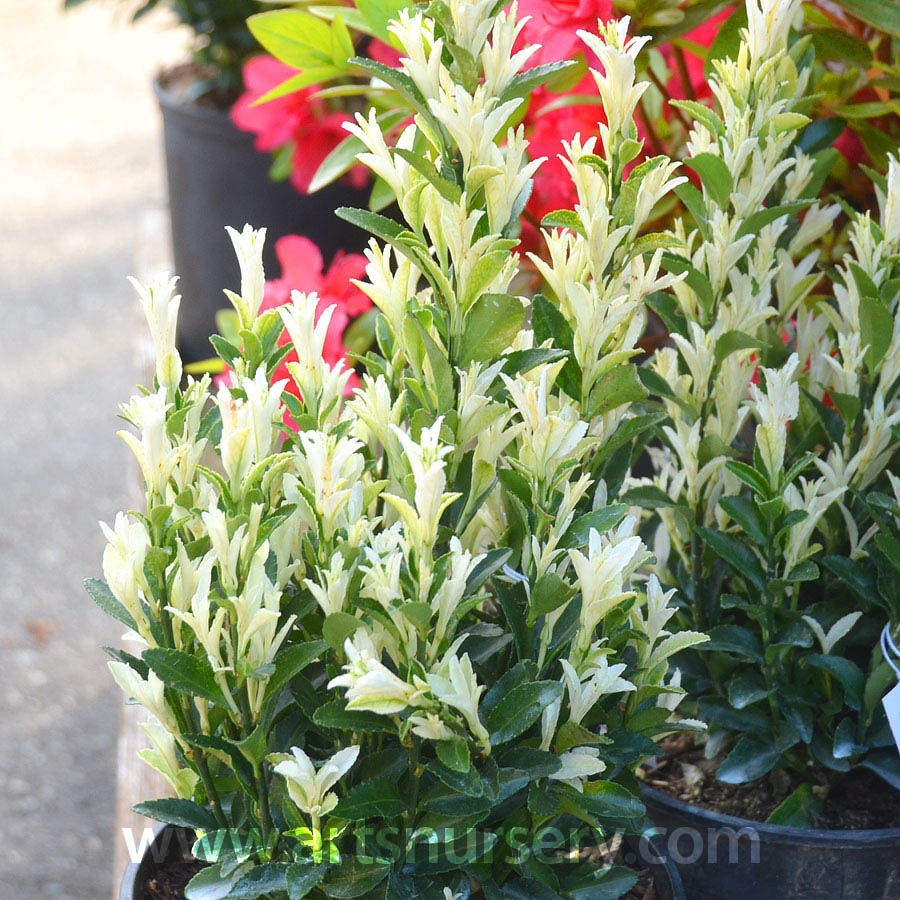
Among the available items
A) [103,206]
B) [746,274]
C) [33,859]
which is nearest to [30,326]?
[103,206]

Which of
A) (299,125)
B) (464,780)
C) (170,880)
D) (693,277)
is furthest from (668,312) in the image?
(299,125)

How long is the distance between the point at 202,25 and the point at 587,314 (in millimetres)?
1586

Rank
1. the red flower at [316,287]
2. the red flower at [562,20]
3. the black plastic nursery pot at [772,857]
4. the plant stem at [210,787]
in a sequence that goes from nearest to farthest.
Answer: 1. the plant stem at [210,787]
2. the black plastic nursery pot at [772,857]
3. the red flower at [562,20]
4. the red flower at [316,287]

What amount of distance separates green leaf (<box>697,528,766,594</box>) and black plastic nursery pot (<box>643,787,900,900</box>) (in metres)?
0.14

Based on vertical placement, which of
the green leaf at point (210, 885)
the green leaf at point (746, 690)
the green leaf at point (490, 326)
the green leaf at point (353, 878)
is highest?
the green leaf at point (490, 326)

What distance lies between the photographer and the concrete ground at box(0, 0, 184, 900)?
5.54 feet

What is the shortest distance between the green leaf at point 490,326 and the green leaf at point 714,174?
0.56ft

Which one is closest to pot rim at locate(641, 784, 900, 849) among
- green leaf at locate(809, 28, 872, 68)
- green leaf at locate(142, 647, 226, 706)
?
green leaf at locate(142, 647, 226, 706)

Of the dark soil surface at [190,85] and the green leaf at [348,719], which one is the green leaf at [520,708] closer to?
the green leaf at [348,719]

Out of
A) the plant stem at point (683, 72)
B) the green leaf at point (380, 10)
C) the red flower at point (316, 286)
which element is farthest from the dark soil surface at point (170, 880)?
the plant stem at point (683, 72)

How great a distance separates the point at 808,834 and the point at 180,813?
0.36 metres

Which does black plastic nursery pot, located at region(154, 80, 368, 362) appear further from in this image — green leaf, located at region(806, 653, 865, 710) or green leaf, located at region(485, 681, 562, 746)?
green leaf, located at region(485, 681, 562, 746)

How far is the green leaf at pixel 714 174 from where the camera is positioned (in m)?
0.68

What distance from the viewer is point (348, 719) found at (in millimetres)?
550
